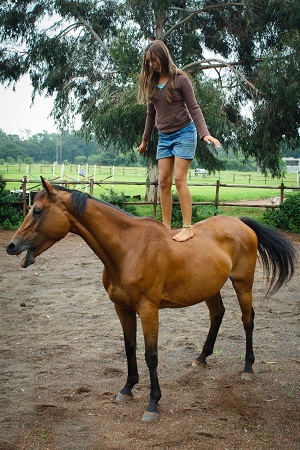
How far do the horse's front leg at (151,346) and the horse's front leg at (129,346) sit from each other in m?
0.32

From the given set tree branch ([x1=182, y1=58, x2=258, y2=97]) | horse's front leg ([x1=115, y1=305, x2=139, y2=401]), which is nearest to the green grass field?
tree branch ([x1=182, y1=58, x2=258, y2=97])

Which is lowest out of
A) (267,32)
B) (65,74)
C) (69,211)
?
(69,211)

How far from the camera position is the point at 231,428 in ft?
12.4

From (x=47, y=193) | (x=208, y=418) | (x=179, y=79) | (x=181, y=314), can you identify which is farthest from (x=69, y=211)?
(x=181, y=314)

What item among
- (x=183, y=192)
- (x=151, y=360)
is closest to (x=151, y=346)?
(x=151, y=360)

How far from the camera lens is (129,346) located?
4352mm

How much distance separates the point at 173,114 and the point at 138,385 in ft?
8.23

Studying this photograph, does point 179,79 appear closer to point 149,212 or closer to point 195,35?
point 149,212

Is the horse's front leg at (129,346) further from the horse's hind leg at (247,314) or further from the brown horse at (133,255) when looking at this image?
the horse's hind leg at (247,314)

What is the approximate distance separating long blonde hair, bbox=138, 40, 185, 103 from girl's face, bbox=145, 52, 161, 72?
1cm

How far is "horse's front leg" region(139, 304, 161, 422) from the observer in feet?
13.0

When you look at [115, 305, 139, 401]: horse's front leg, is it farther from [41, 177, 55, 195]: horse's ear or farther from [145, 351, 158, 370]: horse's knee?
[41, 177, 55, 195]: horse's ear

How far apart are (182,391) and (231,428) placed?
2.73ft

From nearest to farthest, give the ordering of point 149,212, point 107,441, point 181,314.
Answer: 1. point 107,441
2. point 181,314
3. point 149,212
